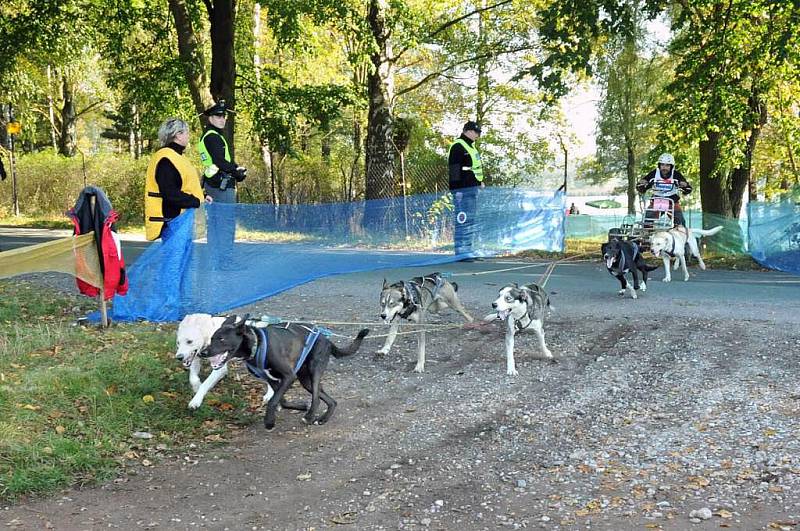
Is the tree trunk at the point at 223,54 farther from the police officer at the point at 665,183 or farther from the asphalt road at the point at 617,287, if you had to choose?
the police officer at the point at 665,183

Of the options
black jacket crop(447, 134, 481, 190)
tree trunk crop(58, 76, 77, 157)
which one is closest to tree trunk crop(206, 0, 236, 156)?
black jacket crop(447, 134, 481, 190)

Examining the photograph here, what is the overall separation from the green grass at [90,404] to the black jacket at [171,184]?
4.42ft

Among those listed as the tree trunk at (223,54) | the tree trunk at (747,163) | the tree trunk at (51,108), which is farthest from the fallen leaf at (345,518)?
the tree trunk at (51,108)

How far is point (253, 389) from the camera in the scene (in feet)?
22.2

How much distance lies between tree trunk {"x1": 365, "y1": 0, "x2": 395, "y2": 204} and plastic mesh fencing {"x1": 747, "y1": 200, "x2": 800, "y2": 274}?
28.4 feet

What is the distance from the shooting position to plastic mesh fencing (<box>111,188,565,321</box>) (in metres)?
8.14

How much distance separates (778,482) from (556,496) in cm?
141

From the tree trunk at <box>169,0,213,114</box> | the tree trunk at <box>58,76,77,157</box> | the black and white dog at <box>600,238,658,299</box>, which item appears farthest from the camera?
the tree trunk at <box>58,76,77,157</box>

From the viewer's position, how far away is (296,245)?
9.38 m

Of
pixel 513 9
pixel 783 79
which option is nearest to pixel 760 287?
pixel 783 79

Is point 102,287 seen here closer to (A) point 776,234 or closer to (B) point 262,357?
(B) point 262,357

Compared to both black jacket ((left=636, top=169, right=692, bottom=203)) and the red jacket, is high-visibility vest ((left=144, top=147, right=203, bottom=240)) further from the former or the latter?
black jacket ((left=636, top=169, right=692, bottom=203))

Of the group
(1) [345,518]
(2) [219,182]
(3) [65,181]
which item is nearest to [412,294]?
(1) [345,518]

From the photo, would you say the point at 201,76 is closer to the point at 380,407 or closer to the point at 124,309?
the point at 124,309
